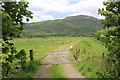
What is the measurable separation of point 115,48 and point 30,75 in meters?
7.69

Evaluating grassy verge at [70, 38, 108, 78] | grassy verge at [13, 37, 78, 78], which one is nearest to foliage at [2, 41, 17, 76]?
grassy verge at [13, 37, 78, 78]

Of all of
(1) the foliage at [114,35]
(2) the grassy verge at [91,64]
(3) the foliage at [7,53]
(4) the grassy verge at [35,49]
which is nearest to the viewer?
(3) the foliage at [7,53]

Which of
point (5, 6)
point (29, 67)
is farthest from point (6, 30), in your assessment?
point (29, 67)

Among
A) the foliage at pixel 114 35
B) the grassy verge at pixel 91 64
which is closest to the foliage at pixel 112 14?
the foliage at pixel 114 35

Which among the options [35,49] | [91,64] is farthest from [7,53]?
[35,49]

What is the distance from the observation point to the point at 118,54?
10719 mm

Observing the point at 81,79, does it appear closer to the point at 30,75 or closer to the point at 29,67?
the point at 30,75

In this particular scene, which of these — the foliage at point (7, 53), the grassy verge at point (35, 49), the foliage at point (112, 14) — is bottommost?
the grassy verge at point (35, 49)

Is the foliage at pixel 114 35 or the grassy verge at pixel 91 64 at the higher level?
the foliage at pixel 114 35

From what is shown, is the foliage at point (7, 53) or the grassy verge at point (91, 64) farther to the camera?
the grassy verge at point (91, 64)

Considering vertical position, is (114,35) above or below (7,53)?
above

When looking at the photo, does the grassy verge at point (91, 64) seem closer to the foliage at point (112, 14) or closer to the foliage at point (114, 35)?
the foliage at point (114, 35)

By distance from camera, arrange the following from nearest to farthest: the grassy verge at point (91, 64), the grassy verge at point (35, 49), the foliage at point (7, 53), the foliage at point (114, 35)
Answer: the foliage at point (7, 53) → the foliage at point (114, 35) → the grassy verge at point (91, 64) → the grassy verge at point (35, 49)

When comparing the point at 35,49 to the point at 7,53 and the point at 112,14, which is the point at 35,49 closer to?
the point at 7,53
